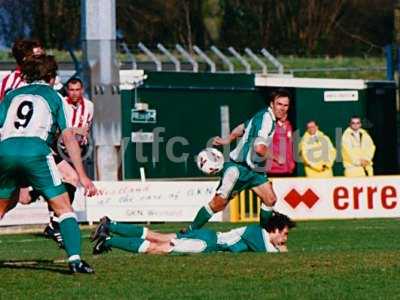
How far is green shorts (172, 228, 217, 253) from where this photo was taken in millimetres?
15727

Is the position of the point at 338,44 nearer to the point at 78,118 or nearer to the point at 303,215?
the point at 303,215

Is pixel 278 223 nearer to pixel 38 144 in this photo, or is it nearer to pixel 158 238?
pixel 158 238

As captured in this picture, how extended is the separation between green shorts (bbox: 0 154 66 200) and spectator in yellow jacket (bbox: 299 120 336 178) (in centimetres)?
1658

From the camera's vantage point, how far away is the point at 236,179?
59.5 ft

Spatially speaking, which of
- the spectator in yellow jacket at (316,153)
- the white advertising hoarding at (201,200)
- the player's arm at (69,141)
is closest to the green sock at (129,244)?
the player's arm at (69,141)

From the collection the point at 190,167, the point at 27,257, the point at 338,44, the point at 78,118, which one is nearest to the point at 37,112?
the point at 27,257

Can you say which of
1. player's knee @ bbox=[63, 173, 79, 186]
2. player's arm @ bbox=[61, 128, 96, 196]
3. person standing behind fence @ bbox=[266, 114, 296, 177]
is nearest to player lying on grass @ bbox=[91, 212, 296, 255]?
player's knee @ bbox=[63, 173, 79, 186]

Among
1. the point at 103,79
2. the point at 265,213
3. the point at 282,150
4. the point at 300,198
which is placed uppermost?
the point at 103,79

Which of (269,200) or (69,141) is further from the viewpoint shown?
(269,200)

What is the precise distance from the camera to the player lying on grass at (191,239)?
1554 cm

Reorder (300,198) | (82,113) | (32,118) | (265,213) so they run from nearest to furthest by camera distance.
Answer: (32,118) → (265,213) → (82,113) → (300,198)

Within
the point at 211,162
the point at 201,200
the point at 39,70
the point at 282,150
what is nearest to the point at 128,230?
the point at 211,162

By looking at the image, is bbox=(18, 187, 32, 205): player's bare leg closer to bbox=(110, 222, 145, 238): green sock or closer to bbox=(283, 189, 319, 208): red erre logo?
bbox=(110, 222, 145, 238): green sock

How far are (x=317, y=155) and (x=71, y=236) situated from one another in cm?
1671
